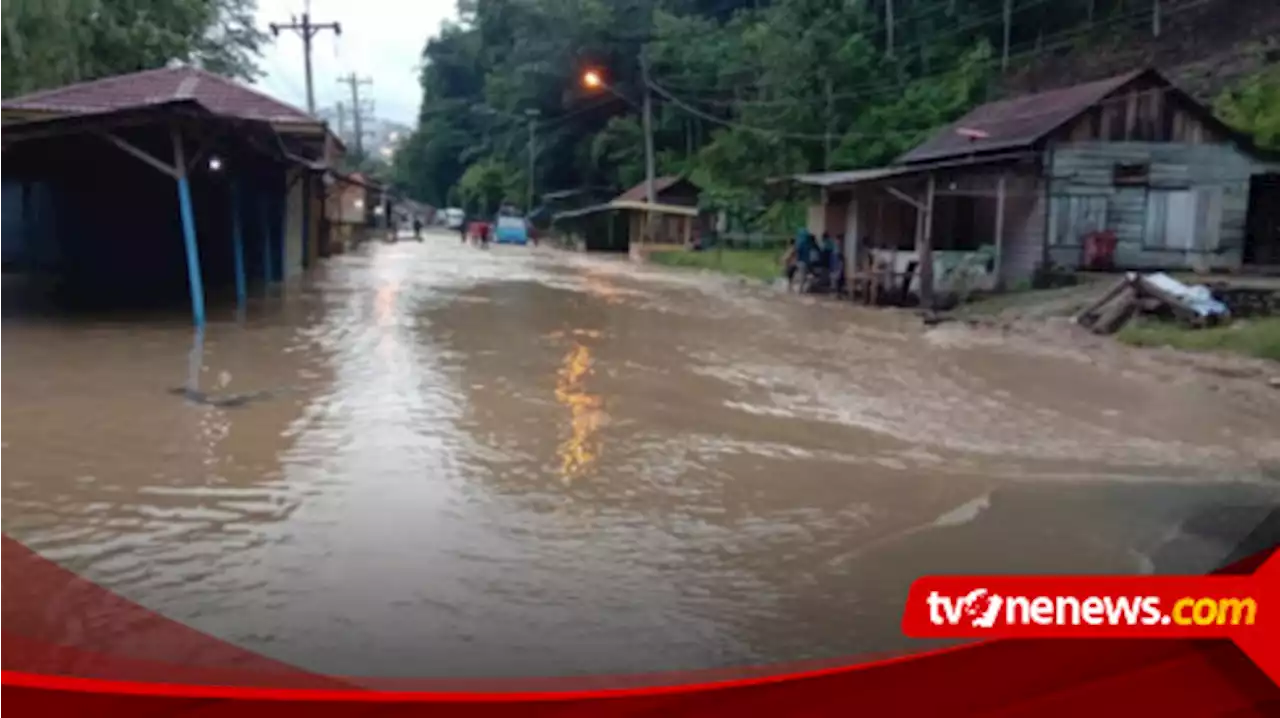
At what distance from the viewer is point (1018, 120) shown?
18.9 meters

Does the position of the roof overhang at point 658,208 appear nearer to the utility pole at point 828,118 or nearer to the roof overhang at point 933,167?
the utility pole at point 828,118

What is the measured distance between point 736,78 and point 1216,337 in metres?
27.1

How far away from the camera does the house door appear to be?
57.9 ft

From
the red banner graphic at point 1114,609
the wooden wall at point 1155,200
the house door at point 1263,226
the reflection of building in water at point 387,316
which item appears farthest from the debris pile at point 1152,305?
the red banner graphic at point 1114,609

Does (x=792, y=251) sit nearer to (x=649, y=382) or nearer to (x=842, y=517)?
(x=649, y=382)

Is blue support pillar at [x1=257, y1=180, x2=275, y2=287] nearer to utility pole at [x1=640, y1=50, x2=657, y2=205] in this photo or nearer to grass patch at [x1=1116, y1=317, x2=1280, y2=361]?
grass patch at [x1=1116, y1=317, x2=1280, y2=361]

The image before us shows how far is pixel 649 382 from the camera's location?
8.52m

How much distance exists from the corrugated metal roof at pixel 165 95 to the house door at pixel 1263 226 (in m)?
15.1

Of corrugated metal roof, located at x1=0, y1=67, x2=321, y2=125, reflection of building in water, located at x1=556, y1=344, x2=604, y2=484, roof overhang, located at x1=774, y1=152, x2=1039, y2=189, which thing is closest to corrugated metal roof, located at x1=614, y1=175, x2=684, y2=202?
roof overhang, located at x1=774, y1=152, x2=1039, y2=189

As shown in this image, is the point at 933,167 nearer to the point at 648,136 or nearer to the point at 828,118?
the point at 828,118

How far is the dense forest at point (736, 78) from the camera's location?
28672mm

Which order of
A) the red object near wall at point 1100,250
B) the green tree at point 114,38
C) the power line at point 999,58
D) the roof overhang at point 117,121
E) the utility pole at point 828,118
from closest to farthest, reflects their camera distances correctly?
the roof overhang at point 117,121 → the green tree at point 114,38 → the red object near wall at point 1100,250 → the power line at point 999,58 → the utility pole at point 828,118

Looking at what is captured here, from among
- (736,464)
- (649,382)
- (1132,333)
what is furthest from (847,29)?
(736,464)

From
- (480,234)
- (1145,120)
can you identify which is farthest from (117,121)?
(480,234)
